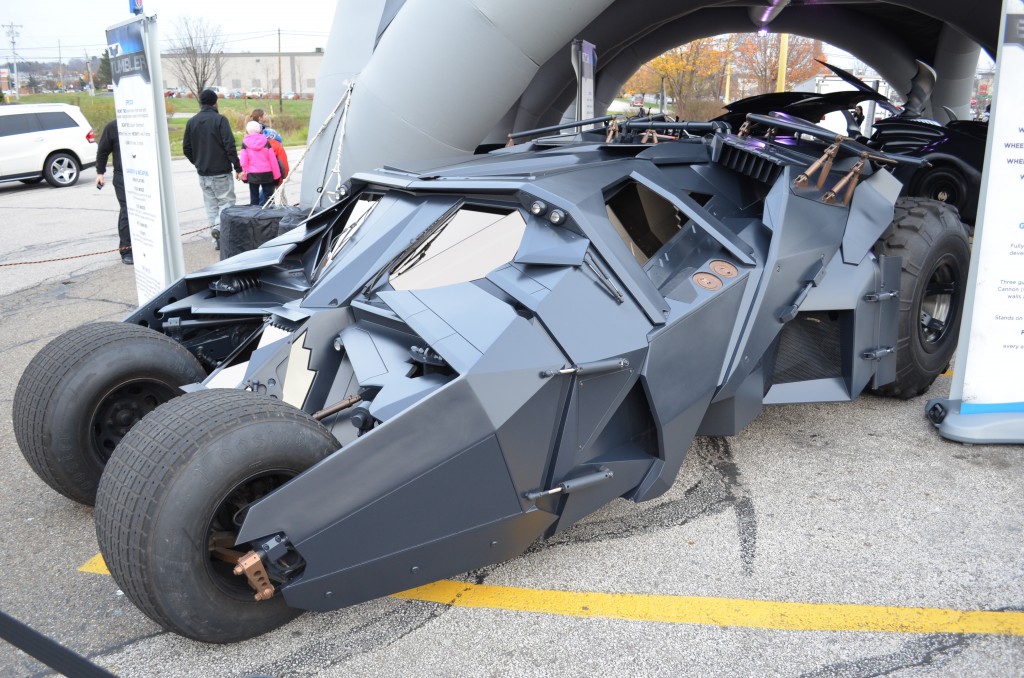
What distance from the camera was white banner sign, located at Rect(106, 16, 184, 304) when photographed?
5977 millimetres

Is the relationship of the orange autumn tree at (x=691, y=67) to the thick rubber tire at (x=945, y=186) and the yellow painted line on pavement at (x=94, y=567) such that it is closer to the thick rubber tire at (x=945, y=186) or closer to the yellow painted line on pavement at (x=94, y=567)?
the thick rubber tire at (x=945, y=186)

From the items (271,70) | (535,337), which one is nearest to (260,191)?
(535,337)

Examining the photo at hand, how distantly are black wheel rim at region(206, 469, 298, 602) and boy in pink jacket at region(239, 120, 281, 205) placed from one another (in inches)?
360

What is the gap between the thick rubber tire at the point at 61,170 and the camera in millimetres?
17422

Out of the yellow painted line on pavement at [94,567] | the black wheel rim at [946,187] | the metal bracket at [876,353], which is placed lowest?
the yellow painted line on pavement at [94,567]

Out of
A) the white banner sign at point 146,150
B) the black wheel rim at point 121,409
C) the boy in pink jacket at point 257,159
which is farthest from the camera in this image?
the boy in pink jacket at point 257,159

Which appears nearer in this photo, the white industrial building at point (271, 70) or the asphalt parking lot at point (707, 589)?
the asphalt parking lot at point (707, 589)

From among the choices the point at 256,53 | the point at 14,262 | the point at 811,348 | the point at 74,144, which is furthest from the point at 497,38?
the point at 256,53

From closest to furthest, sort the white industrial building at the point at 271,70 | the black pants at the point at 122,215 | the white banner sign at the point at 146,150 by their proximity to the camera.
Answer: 1. the white banner sign at the point at 146,150
2. the black pants at the point at 122,215
3. the white industrial building at the point at 271,70

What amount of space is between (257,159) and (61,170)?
29.9ft

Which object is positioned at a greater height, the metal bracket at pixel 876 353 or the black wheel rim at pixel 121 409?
the metal bracket at pixel 876 353

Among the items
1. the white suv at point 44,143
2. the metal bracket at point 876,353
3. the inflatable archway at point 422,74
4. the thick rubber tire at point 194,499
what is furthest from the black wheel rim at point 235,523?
the white suv at point 44,143

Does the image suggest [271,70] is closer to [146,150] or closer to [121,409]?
[146,150]

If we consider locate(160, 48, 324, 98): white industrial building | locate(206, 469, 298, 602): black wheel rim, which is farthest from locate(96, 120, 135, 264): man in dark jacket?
locate(160, 48, 324, 98): white industrial building
